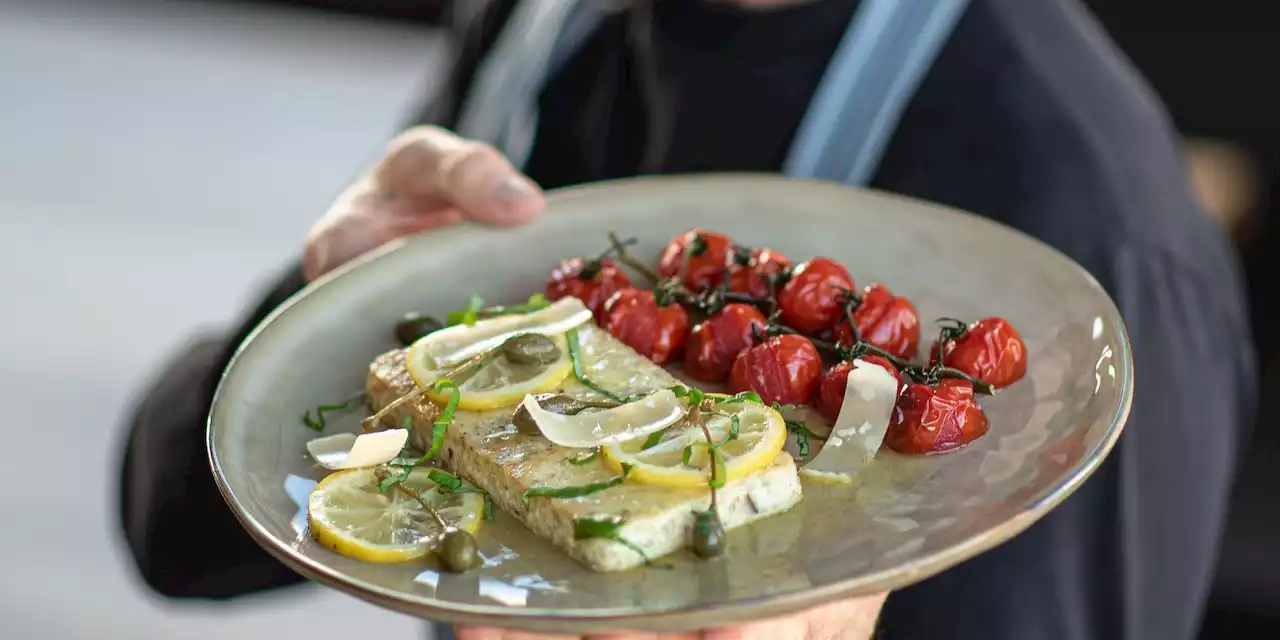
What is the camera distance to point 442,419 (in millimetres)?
1156

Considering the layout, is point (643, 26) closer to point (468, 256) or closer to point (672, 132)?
point (672, 132)

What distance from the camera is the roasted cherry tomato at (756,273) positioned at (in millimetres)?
1404

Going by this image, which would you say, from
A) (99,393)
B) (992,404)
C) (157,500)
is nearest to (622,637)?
(992,404)

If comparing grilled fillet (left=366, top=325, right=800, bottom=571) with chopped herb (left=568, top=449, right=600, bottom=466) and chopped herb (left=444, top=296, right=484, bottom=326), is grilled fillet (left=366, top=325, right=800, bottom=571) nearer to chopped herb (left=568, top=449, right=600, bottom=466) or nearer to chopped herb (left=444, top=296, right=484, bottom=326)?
chopped herb (left=568, top=449, right=600, bottom=466)

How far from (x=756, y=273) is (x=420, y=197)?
51cm

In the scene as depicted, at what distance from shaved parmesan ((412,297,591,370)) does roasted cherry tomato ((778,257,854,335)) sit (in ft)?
0.74

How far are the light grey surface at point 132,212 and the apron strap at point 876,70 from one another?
202 centimetres

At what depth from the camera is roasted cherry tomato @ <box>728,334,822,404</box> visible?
123cm

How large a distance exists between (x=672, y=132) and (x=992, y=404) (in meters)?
0.79

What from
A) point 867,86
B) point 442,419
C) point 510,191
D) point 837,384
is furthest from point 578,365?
point 867,86

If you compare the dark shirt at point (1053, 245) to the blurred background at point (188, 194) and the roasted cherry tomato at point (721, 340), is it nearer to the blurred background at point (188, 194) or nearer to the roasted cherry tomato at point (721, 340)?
the blurred background at point (188, 194)

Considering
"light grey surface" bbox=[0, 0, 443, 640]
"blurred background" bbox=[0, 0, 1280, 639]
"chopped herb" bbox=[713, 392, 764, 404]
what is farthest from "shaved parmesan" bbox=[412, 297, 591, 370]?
"light grey surface" bbox=[0, 0, 443, 640]

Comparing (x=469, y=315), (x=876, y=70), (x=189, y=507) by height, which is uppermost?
(x=876, y=70)

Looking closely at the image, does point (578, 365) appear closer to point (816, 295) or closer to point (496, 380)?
point (496, 380)
